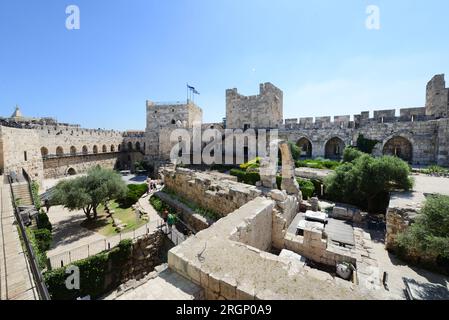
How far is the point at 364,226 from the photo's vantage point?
29.1 feet

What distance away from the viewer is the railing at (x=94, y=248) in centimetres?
749

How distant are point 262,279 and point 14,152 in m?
18.1

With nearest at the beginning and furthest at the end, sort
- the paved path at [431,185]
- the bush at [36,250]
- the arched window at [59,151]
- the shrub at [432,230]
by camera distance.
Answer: the shrub at [432,230], the bush at [36,250], the paved path at [431,185], the arched window at [59,151]

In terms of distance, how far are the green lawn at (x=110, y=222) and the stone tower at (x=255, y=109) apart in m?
17.8

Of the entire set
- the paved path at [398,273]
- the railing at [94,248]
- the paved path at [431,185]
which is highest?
the paved path at [431,185]

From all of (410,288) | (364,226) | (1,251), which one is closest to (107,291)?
(1,251)

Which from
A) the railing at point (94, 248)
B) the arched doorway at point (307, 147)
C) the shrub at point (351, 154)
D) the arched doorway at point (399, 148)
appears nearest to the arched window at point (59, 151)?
the railing at point (94, 248)

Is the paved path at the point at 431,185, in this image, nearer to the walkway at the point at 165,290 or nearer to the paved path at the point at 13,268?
the walkway at the point at 165,290

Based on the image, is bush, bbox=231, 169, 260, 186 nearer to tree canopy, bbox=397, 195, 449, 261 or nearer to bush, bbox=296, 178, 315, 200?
bush, bbox=296, 178, 315, 200

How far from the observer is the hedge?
6.72 metres

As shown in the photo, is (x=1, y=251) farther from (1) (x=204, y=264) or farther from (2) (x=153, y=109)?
(2) (x=153, y=109)

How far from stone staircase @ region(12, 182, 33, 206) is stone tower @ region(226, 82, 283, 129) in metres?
21.0

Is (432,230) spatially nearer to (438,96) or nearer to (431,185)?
(431,185)

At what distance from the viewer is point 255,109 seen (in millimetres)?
25172
